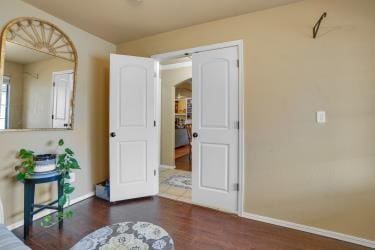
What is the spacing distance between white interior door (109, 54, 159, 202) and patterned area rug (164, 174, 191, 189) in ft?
2.00

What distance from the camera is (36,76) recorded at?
2.15m

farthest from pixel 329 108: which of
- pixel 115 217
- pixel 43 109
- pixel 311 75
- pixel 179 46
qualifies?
pixel 43 109

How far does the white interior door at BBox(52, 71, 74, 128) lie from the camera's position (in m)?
2.34

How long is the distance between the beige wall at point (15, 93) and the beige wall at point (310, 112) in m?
2.34

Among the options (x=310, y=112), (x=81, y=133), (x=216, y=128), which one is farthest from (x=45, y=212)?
(x=310, y=112)

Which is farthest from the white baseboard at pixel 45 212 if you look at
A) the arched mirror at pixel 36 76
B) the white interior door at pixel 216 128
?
the white interior door at pixel 216 128

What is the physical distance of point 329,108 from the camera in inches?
74.2

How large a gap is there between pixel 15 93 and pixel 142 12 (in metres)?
1.65

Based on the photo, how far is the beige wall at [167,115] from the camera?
14.6 feet

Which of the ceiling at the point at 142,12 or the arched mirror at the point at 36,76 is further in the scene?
the ceiling at the point at 142,12

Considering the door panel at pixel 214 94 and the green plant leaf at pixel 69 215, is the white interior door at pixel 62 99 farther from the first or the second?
the door panel at pixel 214 94

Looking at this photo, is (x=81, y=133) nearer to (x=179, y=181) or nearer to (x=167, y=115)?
(x=179, y=181)

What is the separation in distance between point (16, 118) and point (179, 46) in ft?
6.87

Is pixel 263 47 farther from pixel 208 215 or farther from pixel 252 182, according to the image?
pixel 208 215
